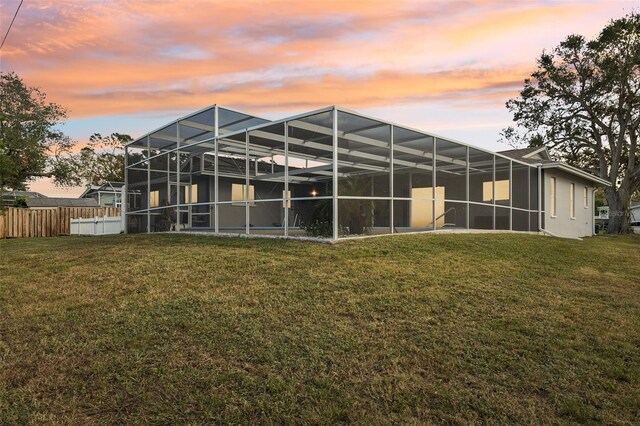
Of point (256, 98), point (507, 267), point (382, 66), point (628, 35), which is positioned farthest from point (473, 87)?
point (628, 35)

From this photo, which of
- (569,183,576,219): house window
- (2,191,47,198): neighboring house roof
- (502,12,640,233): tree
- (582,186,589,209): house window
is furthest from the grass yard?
(2,191,47,198): neighboring house roof

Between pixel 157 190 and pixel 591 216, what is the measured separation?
20.9 m

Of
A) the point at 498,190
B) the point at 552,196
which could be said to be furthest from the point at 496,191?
the point at 552,196

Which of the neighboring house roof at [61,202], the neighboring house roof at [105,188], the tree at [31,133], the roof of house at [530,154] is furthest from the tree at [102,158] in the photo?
the roof of house at [530,154]

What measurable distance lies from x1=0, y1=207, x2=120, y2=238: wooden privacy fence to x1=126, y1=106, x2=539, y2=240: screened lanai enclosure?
4.18 meters

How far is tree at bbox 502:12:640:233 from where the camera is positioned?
22.5 meters

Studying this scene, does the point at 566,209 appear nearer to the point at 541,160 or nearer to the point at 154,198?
the point at 541,160

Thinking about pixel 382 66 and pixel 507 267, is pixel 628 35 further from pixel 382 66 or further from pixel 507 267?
pixel 507 267

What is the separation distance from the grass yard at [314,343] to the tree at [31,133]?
2357cm

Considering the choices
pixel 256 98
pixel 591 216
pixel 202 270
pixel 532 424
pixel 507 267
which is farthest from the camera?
pixel 591 216

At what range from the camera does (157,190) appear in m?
14.4

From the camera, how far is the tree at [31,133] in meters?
25.2

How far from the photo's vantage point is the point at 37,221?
1703 cm

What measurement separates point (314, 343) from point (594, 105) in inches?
1084
